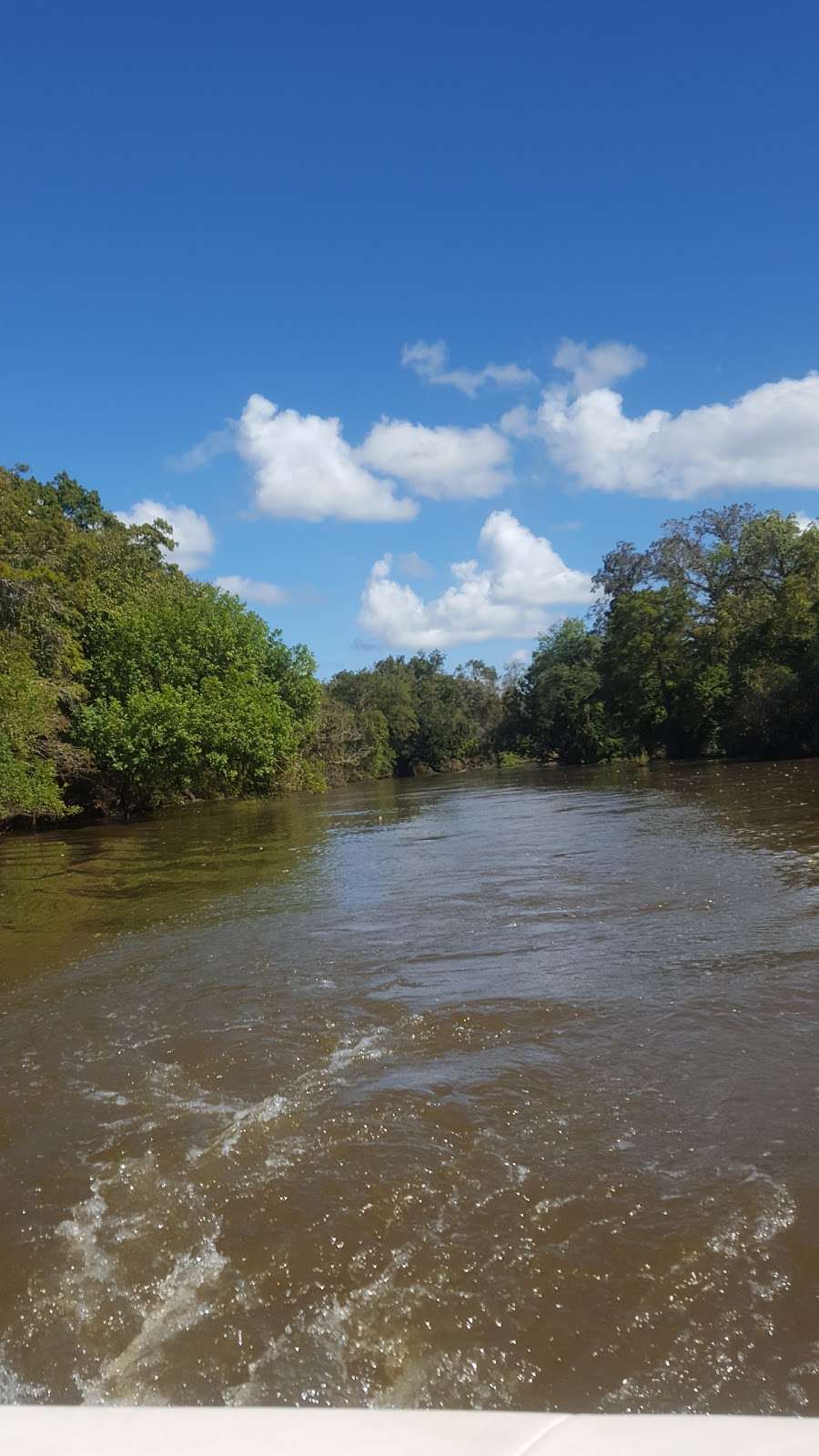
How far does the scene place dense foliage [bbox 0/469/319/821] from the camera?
2616cm

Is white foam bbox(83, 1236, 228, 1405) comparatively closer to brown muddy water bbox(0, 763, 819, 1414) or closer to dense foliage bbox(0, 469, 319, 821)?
brown muddy water bbox(0, 763, 819, 1414)

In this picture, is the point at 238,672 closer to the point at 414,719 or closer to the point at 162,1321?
the point at 162,1321

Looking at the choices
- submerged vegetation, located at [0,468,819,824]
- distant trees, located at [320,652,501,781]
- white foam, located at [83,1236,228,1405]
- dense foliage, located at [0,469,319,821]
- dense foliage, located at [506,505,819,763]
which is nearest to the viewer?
white foam, located at [83,1236,228,1405]

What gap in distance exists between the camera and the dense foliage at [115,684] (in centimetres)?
→ 2616

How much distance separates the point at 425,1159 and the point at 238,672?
102 feet

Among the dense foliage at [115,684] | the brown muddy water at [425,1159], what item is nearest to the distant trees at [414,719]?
the dense foliage at [115,684]

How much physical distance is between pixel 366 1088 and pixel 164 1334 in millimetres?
2121

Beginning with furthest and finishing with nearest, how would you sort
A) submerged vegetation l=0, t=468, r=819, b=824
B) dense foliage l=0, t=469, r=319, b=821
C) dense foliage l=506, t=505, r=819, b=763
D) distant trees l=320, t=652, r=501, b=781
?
distant trees l=320, t=652, r=501, b=781 → dense foliage l=506, t=505, r=819, b=763 → submerged vegetation l=0, t=468, r=819, b=824 → dense foliage l=0, t=469, r=319, b=821

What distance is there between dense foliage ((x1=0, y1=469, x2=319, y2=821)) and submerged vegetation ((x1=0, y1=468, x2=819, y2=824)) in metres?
0.07

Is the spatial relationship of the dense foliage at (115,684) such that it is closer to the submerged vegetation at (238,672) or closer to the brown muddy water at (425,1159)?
the submerged vegetation at (238,672)

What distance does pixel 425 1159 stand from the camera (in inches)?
164

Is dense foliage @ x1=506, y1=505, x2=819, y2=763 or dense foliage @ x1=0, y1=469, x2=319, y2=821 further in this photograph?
dense foliage @ x1=506, y1=505, x2=819, y2=763

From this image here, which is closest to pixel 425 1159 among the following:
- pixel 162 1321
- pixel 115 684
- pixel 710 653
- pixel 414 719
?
pixel 162 1321

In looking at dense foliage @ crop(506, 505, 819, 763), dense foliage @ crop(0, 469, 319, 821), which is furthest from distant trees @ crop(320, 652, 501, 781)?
dense foliage @ crop(0, 469, 319, 821)
